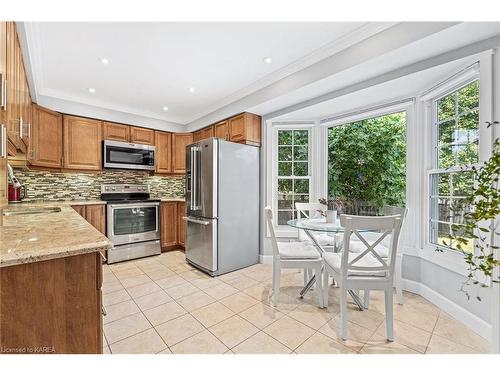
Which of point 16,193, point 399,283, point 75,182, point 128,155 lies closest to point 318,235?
point 399,283

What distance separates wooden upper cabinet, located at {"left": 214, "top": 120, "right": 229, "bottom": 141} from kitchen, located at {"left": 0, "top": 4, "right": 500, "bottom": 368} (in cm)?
4

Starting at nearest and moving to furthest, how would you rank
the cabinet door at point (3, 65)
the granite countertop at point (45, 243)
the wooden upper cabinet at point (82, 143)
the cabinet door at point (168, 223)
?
the granite countertop at point (45, 243), the cabinet door at point (3, 65), the wooden upper cabinet at point (82, 143), the cabinet door at point (168, 223)

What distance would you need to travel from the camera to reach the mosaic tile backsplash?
3.49 m

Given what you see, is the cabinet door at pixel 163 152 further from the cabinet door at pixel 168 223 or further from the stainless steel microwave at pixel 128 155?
the cabinet door at pixel 168 223

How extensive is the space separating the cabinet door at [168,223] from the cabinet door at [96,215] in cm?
90

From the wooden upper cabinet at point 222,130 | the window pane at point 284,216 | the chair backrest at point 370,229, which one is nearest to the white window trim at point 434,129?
the chair backrest at point 370,229

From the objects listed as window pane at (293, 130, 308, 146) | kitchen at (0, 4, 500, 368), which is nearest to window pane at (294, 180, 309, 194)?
kitchen at (0, 4, 500, 368)

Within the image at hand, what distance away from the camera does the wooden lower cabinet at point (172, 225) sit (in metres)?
4.18

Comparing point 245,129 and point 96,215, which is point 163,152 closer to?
point 96,215

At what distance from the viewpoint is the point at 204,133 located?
13.8 feet

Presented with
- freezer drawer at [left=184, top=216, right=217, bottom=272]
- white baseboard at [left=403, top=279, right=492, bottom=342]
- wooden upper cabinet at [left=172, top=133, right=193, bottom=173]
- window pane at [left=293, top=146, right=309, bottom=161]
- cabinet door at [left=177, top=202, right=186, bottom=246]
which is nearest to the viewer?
white baseboard at [left=403, top=279, right=492, bottom=342]

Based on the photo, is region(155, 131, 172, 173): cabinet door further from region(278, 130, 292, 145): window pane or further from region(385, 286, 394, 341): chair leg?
region(385, 286, 394, 341): chair leg

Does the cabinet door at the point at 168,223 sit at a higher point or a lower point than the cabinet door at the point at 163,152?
lower

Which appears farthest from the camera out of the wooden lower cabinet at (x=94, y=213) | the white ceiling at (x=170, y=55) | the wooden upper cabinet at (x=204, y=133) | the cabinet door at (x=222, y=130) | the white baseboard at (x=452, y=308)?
the wooden upper cabinet at (x=204, y=133)
